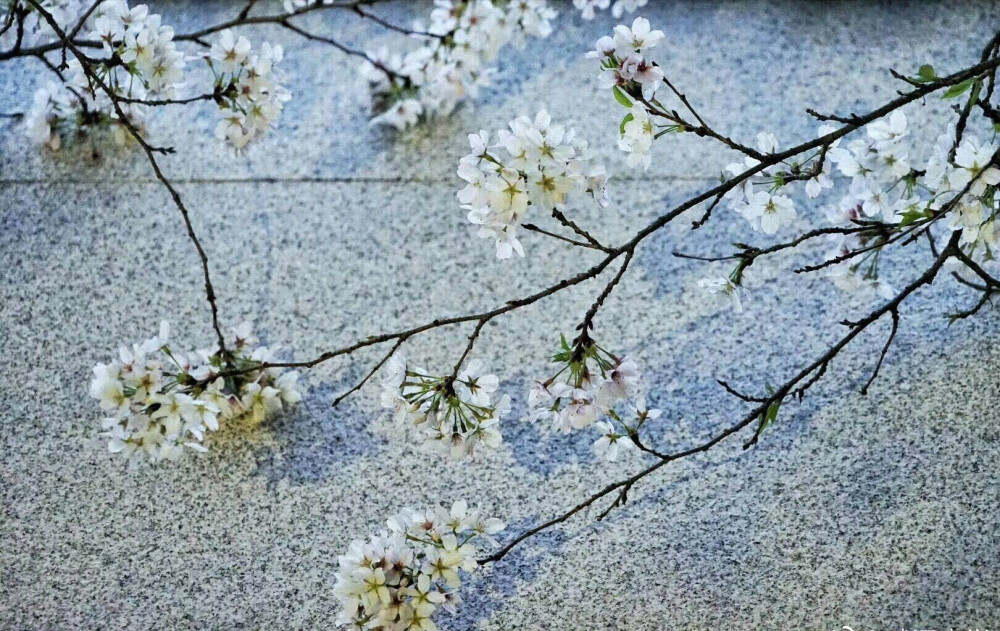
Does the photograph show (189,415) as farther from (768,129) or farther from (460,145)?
(768,129)

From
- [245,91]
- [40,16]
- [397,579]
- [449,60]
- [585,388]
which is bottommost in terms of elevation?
[397,579]

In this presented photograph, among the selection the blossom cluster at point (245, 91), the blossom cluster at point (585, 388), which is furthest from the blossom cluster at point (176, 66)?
the blossom cluster at point (585, 388)

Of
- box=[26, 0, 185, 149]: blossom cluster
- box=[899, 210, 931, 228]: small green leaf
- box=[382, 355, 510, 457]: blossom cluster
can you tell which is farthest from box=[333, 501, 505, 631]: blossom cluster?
box=[26, 0, 185, 149]: blossom cluster

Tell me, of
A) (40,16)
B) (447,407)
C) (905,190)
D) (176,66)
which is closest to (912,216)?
(905,190)

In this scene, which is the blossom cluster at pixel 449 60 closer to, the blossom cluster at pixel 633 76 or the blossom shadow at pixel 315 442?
the blossom shadow at pixel 315 442

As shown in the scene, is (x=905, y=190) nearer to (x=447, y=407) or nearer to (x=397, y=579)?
(x=447, y=407)

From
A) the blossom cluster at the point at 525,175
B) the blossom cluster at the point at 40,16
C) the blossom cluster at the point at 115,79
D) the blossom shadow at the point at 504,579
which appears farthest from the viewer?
the blossom cluster at the point at 40,16

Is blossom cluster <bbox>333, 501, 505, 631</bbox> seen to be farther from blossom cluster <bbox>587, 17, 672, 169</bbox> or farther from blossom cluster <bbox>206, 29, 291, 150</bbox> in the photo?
blossom cluster <bbox>206, 29, 291, 150</bbox>
